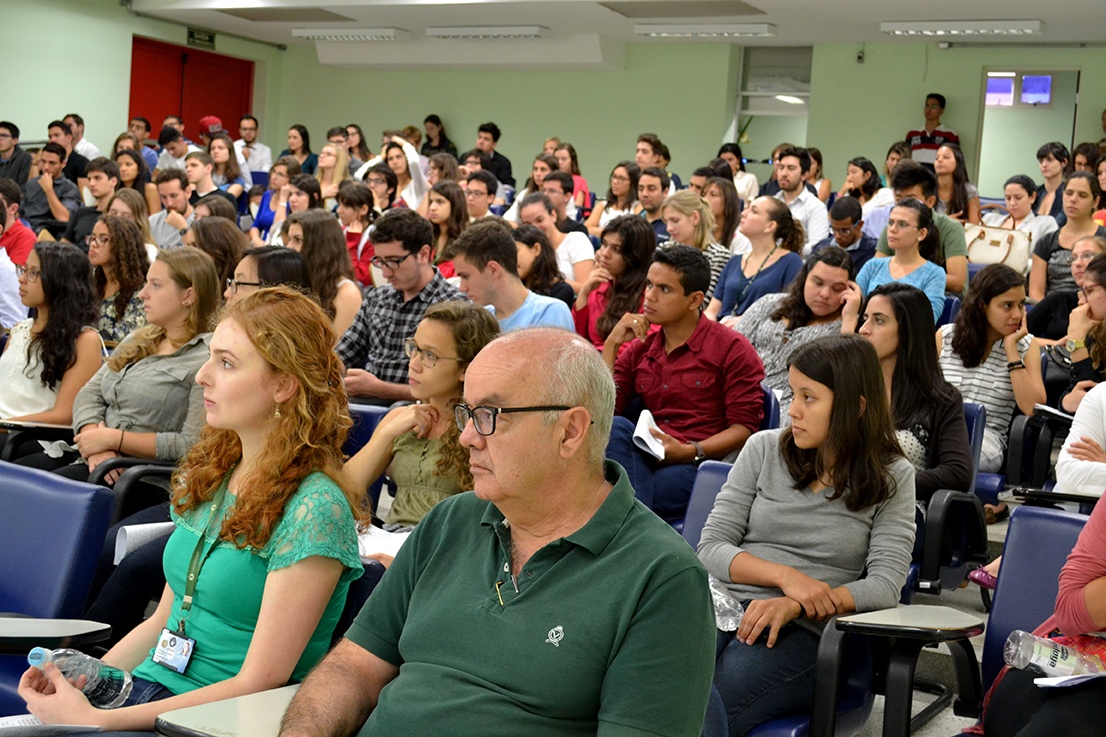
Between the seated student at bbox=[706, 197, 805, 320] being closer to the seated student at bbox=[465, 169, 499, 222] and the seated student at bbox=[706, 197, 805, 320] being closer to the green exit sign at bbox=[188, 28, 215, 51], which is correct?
the seated student at bbox=[465, 169, 499, 222]

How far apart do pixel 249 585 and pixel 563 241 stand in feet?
16.6

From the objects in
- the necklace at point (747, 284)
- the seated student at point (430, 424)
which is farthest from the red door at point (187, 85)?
the seated student at point (430, 424)

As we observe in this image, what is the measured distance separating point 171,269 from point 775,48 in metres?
10.9

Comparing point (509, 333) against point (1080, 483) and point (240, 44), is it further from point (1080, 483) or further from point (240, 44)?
point (240, 44)

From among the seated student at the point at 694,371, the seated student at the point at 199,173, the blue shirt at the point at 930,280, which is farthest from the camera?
the seated student at the point at 199,173

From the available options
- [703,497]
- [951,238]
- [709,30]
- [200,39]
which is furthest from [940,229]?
[200,39]

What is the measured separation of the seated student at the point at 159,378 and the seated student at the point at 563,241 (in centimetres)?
304

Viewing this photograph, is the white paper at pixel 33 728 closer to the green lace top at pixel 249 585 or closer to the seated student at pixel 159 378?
the green lace top at pixel 249 585

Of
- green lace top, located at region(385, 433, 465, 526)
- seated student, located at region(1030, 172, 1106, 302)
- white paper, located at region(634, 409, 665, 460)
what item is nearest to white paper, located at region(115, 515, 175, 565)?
green lace top, located at region(385, 433, 465, 526)

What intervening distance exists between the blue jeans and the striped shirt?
2.14m

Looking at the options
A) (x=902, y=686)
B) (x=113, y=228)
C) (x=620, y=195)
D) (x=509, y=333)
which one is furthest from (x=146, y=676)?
(x=620, y=195)

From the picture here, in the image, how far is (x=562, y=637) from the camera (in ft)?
5.10

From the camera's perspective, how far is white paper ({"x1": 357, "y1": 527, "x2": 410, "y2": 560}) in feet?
8.16

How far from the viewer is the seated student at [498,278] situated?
4430 millimetres
